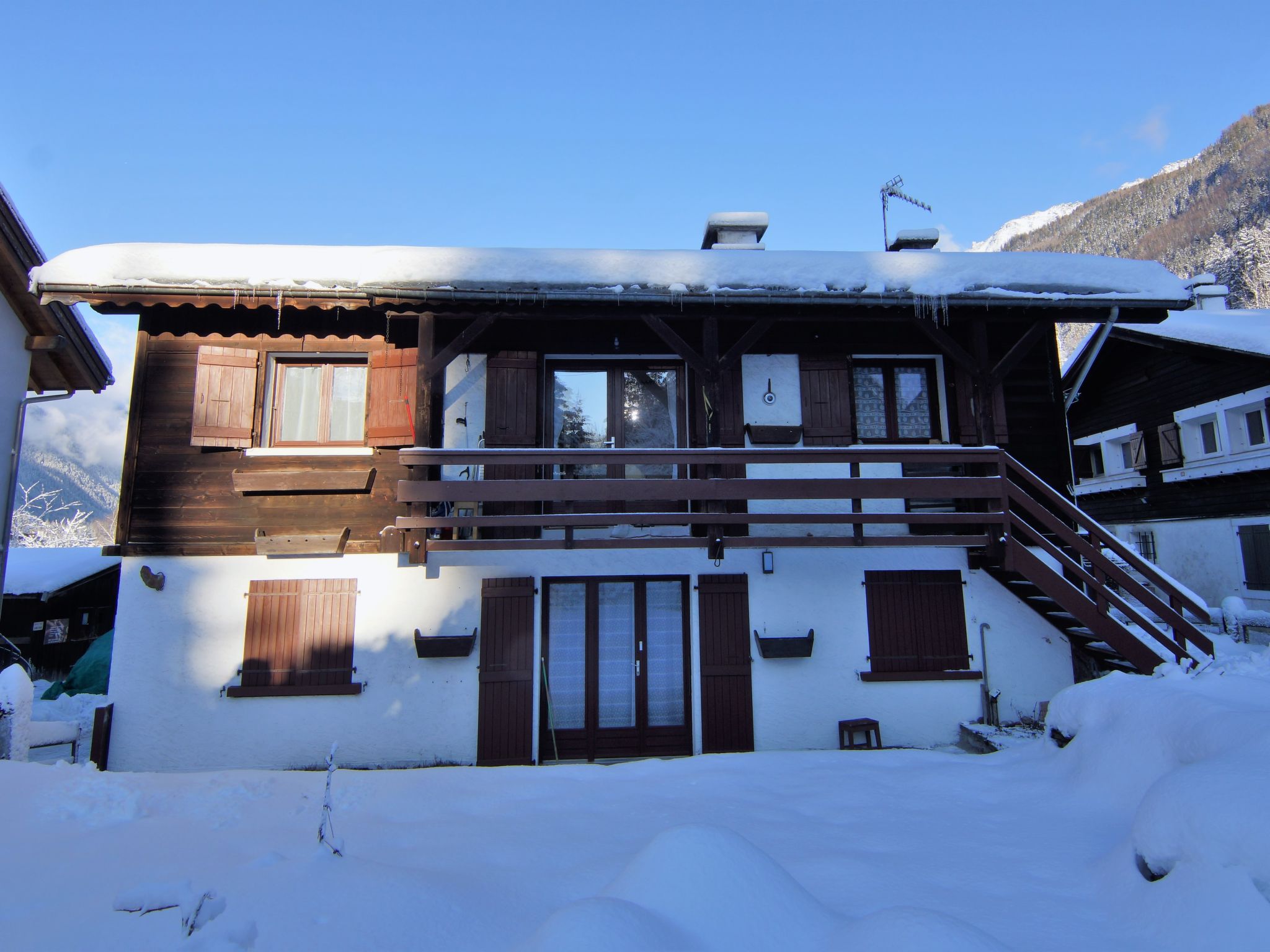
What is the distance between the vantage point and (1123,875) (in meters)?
3.70

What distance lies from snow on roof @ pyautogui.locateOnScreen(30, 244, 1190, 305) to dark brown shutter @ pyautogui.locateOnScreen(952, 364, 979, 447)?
1.10 m

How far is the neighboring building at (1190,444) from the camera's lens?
1355cm

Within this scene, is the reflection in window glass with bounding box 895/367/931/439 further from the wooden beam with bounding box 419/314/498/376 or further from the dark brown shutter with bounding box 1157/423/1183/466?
the dark brown shutter with bounding box 1157/423/1183/466

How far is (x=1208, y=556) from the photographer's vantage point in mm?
15023

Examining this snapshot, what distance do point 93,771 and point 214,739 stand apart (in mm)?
1862

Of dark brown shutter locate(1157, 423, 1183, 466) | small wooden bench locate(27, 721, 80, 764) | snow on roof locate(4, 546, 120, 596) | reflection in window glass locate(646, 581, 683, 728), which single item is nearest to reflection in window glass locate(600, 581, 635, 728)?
reflection in window glass locate(646, 581, 683, 728)

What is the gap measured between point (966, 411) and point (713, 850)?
6.69m

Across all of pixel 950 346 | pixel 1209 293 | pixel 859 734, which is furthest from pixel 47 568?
pixel 1209 293

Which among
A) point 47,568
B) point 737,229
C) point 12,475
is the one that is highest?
point 737,229

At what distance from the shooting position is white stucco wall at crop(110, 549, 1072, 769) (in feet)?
24.2

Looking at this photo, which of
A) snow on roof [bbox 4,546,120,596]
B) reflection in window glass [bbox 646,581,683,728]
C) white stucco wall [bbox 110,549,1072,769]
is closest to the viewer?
white stucco wall [bbox 110,549,1072,769]

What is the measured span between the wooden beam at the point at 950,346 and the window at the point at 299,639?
709 cm

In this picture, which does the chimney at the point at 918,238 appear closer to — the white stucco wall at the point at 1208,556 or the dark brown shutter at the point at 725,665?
the dark brown shutter at the point at 725,665

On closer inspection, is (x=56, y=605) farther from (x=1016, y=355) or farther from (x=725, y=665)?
(x=1016, y=355)
